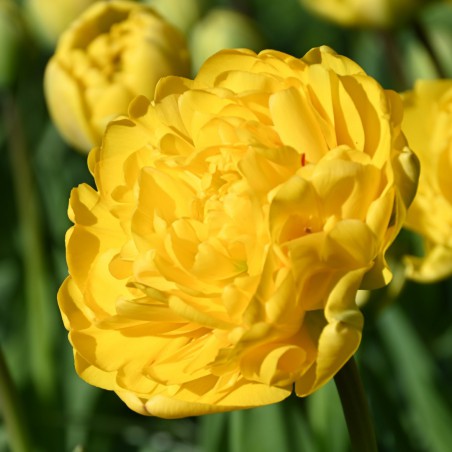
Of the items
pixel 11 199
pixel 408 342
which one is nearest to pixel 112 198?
pixel 408 342

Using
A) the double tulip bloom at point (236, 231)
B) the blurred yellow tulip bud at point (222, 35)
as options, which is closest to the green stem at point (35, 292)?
the blurred yellow tulip bud at point (222, 35)

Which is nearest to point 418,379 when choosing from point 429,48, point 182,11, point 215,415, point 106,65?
point 215,415

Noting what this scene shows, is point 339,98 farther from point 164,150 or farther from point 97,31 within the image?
point 97,31

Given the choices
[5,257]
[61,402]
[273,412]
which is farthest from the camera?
[5,257]

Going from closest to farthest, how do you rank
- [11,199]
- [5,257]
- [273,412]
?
[273,412] → [5,257] → [11,199]

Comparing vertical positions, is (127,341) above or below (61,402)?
above

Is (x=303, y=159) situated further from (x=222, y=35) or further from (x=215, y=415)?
(x=222, y=35)

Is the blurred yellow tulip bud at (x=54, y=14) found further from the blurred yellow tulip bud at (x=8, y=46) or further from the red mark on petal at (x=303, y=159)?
the red mark on petal at (x=303, y=159)
